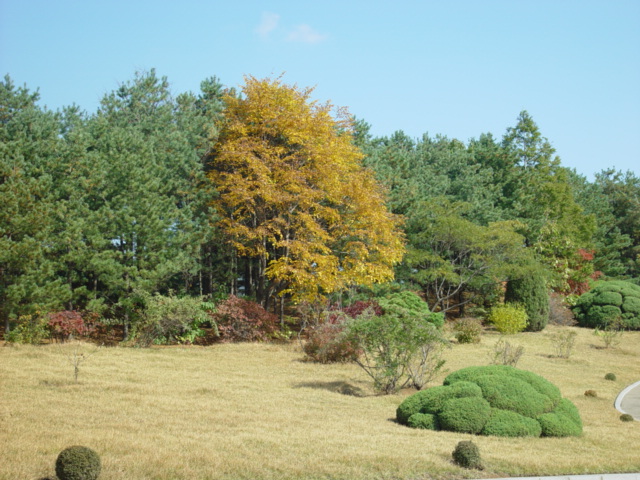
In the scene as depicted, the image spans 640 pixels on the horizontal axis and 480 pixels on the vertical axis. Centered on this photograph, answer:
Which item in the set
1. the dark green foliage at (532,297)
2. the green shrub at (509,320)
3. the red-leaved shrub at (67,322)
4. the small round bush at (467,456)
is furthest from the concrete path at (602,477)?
the dark green foliage at (532,297)

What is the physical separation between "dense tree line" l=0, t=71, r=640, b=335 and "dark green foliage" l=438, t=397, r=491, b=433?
10.8 m

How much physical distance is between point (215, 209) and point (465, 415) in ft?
46.7

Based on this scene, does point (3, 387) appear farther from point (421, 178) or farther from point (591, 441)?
point (421, 178)

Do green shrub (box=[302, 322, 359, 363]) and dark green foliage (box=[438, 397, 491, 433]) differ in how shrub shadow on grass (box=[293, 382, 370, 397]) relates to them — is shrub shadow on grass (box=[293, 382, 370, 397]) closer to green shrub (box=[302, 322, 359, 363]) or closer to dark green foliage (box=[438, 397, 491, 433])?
green shrub (box=[302, 322, 359, 363])

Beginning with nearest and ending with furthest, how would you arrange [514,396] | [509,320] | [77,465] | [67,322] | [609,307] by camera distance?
[77,465]
[514,396]
[67,322]
[509,320]
[609,307]

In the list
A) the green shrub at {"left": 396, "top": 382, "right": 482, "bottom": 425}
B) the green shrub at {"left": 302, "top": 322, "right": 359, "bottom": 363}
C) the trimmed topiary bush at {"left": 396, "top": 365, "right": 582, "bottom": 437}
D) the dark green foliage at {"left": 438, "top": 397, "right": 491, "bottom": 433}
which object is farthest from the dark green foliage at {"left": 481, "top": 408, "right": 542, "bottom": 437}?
the green shrub at {"left": 302, "top": 322, "right": 359, "bottom": 363}

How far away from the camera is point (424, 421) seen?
10258 millimetres

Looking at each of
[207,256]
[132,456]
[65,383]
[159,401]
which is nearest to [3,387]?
[65,383]

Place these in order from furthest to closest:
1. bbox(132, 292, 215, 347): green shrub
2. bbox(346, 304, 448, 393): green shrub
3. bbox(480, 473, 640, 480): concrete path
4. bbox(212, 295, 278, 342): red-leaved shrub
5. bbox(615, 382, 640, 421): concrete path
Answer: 1. bbox(212, 295, 278, 342): red-leaved shrub
2. bbox(132, 292, 215, 347): green shrub
3. bbox(346, 304, 448, 393): green shrub
4. bbox(615, 382, 640, 421): concrete path
5. bbox(480, 473, 640, 480): concrete path

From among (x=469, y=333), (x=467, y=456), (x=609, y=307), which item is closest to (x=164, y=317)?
(x=469, y=333)

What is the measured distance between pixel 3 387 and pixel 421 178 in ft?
74.0

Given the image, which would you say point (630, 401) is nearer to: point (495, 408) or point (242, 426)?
point (495, 408)

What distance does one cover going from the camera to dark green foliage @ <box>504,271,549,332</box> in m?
27.1

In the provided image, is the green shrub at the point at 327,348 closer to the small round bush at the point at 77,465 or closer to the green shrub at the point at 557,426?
the green shrub at the point at 557,426
